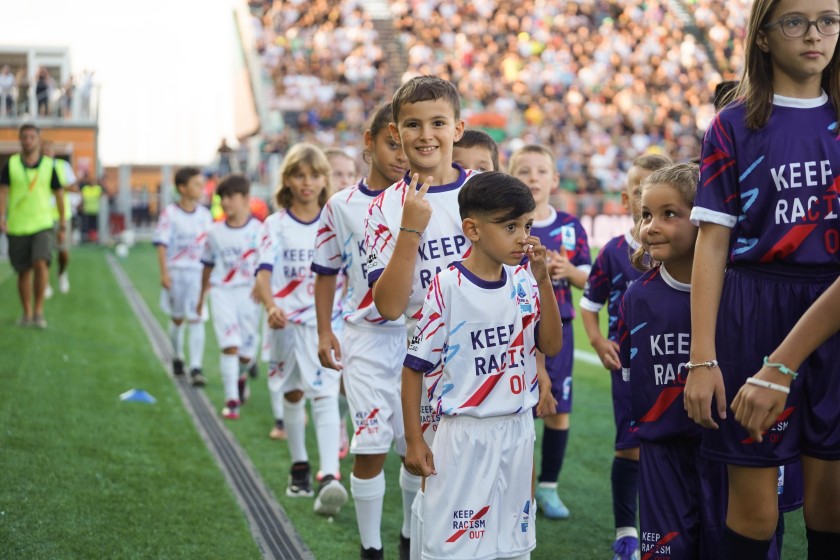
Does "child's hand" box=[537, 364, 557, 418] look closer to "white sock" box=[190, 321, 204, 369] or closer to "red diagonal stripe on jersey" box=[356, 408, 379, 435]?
"red diagonal stripe on jersey" box=[356, 408, 379, 435]

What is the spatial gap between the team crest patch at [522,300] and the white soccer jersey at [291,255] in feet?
9.88

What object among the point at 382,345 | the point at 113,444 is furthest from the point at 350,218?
the point at 113,444

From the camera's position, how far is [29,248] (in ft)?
40.2

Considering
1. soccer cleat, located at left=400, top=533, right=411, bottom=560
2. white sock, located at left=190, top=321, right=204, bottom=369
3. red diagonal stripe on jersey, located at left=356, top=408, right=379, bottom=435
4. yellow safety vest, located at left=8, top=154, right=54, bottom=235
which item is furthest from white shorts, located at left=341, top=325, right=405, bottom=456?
yellow safety vest, located at left=8, top=154, right=54, bottom=235

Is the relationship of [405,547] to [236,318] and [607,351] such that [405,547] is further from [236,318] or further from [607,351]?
[236,318]

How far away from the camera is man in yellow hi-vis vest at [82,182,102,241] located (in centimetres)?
3005

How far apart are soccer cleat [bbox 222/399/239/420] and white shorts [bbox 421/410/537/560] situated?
16.7 ft

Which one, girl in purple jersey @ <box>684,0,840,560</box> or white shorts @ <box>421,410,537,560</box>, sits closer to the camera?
girl in purple jersey @ <box>684,0,840,560</box>

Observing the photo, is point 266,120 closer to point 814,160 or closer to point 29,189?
point 29,189

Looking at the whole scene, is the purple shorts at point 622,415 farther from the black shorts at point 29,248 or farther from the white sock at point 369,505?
the black shorts at point 29,248

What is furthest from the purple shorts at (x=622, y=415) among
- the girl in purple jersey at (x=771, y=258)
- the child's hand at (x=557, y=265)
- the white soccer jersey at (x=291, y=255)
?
the white soccer jersey at (x=291, y=255)

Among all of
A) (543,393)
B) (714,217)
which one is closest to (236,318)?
(543,393)

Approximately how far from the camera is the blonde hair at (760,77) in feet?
10.0

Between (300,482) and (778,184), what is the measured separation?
388 cm
